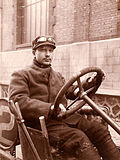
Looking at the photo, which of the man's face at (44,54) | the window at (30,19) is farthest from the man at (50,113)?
the window at (30,19)

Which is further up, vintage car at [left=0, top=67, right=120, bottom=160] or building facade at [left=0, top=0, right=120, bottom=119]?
building facade at [left=0, top=0, right=120, bottom=119]

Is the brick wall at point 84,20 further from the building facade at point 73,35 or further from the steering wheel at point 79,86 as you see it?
the steering wheel at point 79,86

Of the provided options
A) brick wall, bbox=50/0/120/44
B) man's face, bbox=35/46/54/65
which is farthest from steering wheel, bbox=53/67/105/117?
brick wall, bbox=50/0/120/44

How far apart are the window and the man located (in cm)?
617

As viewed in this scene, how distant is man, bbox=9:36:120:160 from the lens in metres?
2.08

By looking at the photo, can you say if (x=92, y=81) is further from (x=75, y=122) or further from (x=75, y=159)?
(x=75, y=159)

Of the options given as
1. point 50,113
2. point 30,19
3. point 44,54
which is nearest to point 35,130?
point 50,113

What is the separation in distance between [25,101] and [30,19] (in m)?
7.66

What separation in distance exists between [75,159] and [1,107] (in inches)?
48.6

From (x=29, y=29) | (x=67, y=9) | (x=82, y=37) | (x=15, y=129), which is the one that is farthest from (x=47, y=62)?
(x=29, y=29)

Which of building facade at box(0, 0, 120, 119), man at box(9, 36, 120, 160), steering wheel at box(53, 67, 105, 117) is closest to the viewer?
steering wheel at box(53, 67, 105, 117)

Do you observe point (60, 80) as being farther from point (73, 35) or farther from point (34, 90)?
point (73, 35)

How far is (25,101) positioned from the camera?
7.55ft

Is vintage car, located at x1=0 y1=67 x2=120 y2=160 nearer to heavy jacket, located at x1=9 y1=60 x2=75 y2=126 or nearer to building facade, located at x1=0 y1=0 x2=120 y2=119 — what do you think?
heavy jacket, located at x1=9 y1=60 x2=75 y2=126
